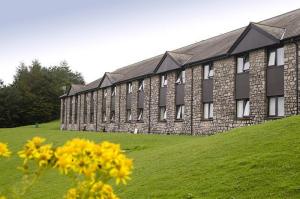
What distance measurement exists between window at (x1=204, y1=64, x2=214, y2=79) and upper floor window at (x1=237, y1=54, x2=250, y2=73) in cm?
329

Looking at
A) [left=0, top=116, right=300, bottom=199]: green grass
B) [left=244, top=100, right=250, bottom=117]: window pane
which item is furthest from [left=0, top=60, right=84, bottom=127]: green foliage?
[left=0, top=116, right=300, bottom=199]: green grass

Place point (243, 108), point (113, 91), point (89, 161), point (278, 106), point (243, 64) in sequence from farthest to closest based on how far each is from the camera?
point (113, 91) < point (243, 64) < point (243, 108) < point (278, 106) < point (89, 161)

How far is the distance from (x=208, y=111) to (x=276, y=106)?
7449mm

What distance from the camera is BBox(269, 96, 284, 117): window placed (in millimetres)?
27375

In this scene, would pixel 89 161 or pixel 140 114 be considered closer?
pixel 89 161

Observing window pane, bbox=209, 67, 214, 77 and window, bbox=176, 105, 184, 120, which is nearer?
window pane, bbox=209, 67, 214, 77

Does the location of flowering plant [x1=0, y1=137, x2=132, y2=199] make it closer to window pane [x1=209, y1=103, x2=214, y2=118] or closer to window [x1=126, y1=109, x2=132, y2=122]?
window pane [x1=209, y1=103, x2=214, y2=118]

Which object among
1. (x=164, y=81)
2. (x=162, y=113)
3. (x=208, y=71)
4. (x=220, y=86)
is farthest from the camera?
(x=164, y=81)

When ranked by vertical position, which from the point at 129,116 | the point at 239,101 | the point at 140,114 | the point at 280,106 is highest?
the point at 239,101

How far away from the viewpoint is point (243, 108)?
30344 millimetres

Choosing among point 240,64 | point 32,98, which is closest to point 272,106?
point 240,64

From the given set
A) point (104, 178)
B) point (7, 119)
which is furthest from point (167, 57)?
point (7, 119)

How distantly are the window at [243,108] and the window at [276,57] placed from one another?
3.40 metres

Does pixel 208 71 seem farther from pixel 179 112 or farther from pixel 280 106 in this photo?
pixel 280 106
